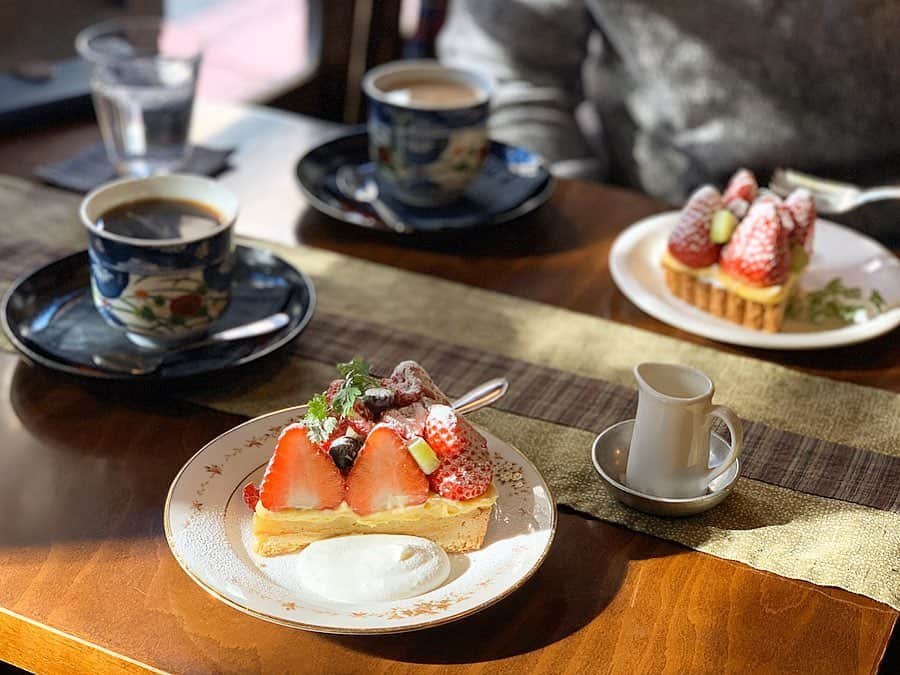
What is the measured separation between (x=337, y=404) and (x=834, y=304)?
74cm

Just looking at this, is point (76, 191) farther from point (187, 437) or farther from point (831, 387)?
point (831, 387)

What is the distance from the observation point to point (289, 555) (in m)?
0.87

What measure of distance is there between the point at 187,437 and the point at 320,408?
0.24 m

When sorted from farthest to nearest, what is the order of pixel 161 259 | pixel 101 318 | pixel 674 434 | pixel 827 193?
1. pixel 827 193
2. pixel 101 318
3. pixel 161 259
4. pixel 674 434

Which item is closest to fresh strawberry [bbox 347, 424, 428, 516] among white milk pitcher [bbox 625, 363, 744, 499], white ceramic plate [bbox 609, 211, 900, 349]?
white milk pitcher [bbox 625, 363, 744, 499]

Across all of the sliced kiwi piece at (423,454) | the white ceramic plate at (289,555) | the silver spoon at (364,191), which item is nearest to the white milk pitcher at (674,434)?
the white ceramic plate at (289,555)

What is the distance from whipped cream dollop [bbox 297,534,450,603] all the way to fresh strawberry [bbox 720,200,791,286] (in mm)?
602

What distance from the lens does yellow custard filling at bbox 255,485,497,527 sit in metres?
0.86

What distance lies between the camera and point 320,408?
87cm

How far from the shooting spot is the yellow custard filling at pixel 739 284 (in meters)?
1.27

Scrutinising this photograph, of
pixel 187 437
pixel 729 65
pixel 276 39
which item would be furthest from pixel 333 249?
pixel 276 39

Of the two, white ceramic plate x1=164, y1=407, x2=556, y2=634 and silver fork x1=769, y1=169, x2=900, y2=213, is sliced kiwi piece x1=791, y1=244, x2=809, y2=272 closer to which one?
silver fork x1=769, y1=169, x2=900, y2=213

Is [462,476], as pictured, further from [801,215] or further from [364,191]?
[364,191]

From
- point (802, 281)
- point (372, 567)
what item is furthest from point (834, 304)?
point (372, 567)
